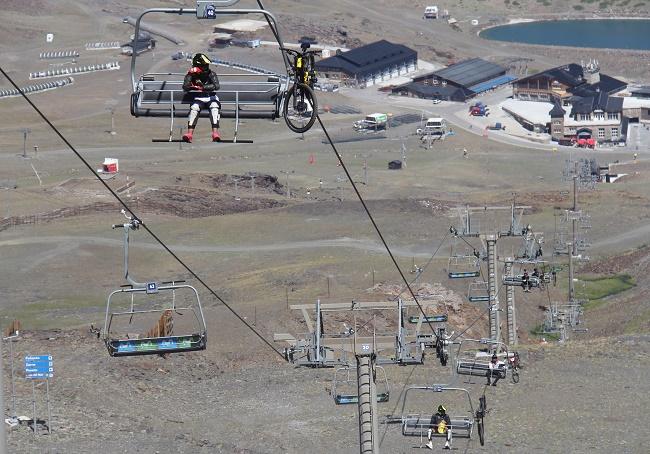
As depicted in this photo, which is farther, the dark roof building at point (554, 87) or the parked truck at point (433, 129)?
the dark roof building at point (554, 87)

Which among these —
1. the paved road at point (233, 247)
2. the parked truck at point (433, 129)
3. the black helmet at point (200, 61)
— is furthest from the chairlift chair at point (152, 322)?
the parked truck at point (433, 129)

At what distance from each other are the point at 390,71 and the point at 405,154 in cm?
4193

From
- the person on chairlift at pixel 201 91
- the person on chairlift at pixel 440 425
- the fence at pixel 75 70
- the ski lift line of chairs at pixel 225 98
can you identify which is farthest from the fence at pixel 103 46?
the person on chairlift at pixel 201 91

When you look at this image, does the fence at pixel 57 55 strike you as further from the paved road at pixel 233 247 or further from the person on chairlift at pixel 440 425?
the person on chairlift at pixel 440 425

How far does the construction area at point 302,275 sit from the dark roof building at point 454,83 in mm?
2297

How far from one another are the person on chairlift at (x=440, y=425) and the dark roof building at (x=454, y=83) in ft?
376

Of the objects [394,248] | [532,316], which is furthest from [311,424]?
[394,248]

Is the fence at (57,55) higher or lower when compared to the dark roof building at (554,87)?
higher

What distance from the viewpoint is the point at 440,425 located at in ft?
157

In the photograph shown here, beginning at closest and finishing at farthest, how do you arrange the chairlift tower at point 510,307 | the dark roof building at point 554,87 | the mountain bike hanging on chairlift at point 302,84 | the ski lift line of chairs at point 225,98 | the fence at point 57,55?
1. the mountain bike hanging on chairlift at point 302,84
2. the ski lift line of chairs at point 225,98
3. the chairlift tower at point 510,307
4. the dark roof building at point 554,87
5. the fence at point 57,55

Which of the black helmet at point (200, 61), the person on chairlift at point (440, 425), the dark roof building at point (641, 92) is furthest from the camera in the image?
the dark roof building at point (641, 92)

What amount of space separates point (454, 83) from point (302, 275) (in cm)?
8532

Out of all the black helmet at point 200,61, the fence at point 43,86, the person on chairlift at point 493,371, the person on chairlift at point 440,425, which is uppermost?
the black helmet at point 200,61

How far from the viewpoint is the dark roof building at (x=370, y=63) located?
168 meters
